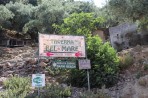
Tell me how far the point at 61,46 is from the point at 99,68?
190 cm

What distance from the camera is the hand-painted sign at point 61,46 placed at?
450 inches

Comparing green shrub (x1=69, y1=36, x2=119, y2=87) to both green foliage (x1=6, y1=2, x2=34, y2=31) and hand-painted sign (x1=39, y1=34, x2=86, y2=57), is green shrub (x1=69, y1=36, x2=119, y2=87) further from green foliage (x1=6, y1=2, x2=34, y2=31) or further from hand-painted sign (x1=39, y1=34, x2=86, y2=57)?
green foliage (x1=6, y1=2, x2=34, y2=31)

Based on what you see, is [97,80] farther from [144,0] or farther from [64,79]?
[144,0]

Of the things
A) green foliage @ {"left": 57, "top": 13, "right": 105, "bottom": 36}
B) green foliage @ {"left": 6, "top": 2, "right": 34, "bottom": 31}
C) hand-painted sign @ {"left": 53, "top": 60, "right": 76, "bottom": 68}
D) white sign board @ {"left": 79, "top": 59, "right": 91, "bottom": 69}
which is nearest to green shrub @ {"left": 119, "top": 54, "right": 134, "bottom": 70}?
white sign board @ {"left": 79, "top": 59, "right": 91, "bottom": 69}

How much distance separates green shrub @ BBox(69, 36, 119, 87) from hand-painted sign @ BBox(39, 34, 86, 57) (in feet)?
2.74

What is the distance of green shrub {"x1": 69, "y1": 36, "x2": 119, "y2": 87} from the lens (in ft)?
39.8

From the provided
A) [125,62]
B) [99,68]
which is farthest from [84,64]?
[125,62]

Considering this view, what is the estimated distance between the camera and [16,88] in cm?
1112

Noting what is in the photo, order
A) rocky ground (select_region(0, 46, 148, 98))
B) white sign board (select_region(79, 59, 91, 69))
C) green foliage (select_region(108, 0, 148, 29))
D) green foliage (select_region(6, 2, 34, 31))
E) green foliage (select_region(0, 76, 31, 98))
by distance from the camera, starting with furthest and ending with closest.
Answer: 1. green foliage (select_region(6, 2, 34, 31))
2. green foliage (select_region(108, 0, 148, 29))
3. white sign board (select_region(79, 59, 91, 69))
4. rocky ground (select_region(0, 46, 148, 98))
5. green foliage (select_region(0, 76, 31, 98))

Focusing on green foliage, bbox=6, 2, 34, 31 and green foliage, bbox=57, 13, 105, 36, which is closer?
green foliage, bbox=57, 13, 105, 36

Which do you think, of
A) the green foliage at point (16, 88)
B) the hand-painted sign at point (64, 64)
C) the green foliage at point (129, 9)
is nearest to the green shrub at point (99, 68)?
the hand-painted sign at point (64, 64)

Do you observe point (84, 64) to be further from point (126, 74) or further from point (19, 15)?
point (19, 15)

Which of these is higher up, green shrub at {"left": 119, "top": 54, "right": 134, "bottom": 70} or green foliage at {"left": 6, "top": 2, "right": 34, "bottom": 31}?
green foliage at {"left": 6, "top": 2, "right": 34, "bottom": 31}

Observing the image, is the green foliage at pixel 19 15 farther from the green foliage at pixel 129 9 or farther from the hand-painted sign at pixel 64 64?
the hand-painted sign at pixel 64 64
